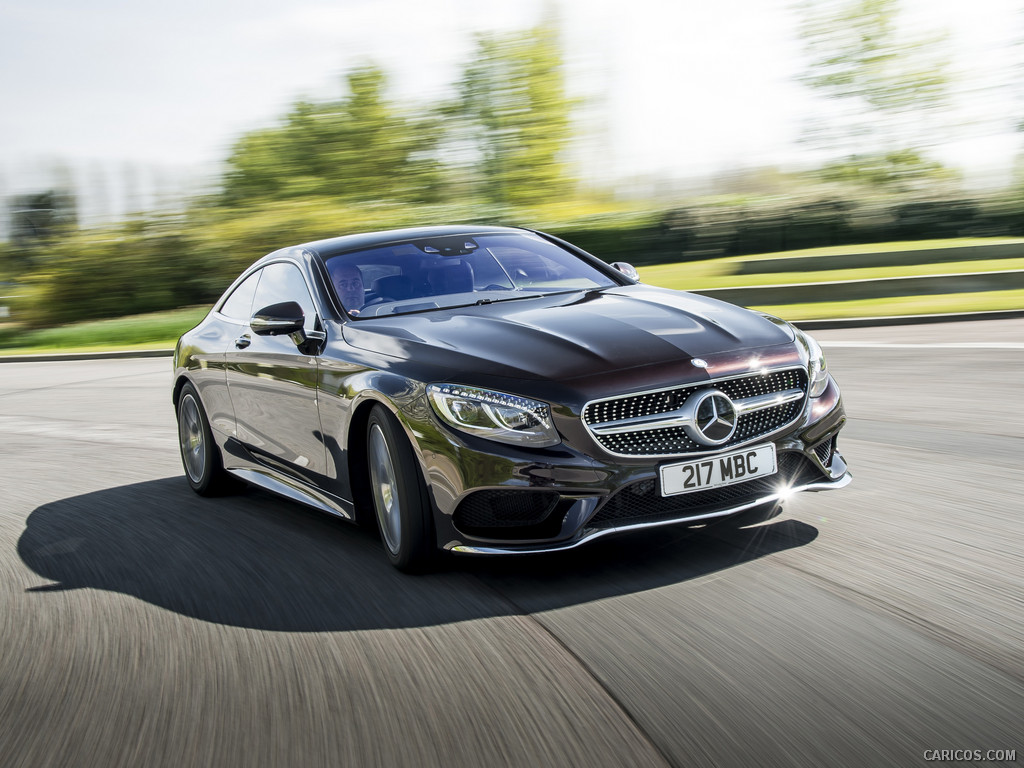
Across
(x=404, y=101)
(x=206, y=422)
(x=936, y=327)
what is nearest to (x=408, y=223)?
(x=404, y=101)

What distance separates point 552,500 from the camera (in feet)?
13.5

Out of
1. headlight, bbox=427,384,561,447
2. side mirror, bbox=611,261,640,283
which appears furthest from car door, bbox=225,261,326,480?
side mirror, bbox=611,261,640,283

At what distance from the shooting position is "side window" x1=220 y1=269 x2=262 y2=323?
6.54 m

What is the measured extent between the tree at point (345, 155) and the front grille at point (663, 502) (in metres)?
34.9

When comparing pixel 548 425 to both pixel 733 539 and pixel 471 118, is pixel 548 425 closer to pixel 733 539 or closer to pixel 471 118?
pixel 733 539

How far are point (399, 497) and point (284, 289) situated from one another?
1.93 m

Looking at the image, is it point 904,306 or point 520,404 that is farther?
point 904,306

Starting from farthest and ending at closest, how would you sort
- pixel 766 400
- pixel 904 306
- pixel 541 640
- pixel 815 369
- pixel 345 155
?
1. pixel 345 155
2. pixel 904 306
3. pixel 815 369
4. pixel 766 400
5. pixel 541 640

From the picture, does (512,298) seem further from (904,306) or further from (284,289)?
(904,306)

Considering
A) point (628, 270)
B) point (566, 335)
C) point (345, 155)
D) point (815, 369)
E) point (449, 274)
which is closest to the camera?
point (566, 335)

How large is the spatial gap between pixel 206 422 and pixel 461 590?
3.01 m

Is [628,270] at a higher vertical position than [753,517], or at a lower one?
higher

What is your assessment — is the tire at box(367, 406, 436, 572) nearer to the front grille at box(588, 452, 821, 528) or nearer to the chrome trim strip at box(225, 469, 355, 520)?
the chrome trim strip at box(225, 469, 355, 520)

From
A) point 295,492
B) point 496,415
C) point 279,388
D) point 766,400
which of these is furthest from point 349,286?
point 766,400
